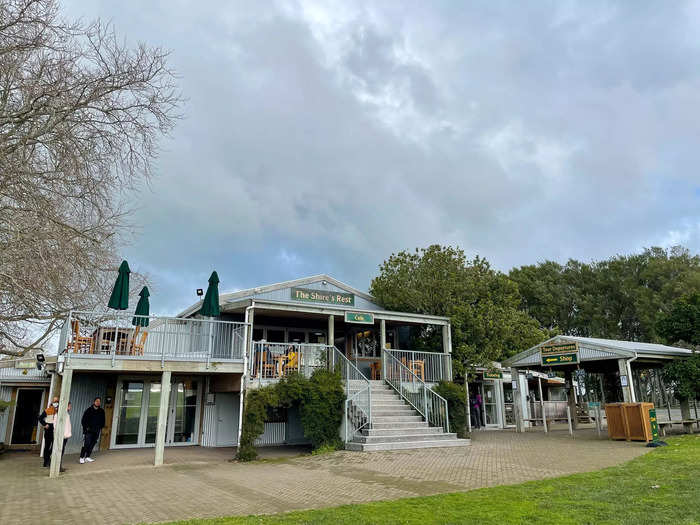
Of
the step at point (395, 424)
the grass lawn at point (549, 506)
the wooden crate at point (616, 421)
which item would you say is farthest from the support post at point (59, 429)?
the wooden crate at point (616, 421)

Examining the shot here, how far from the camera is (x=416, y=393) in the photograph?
53.3ft

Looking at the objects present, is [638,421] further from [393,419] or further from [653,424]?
[393,419]

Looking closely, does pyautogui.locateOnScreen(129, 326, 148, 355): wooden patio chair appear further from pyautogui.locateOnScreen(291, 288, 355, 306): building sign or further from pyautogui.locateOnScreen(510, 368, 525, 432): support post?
pyautogui.locateOnScreen(510, 368, 525, 432): support post

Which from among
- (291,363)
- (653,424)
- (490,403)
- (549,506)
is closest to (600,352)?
(653,424)

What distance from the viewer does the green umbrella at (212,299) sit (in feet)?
46.7

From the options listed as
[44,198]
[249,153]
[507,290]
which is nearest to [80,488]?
[44,198]

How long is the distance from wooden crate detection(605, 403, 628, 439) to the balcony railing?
11.3m

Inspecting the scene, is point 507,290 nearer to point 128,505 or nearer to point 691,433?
point 691,433

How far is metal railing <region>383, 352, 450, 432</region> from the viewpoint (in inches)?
607

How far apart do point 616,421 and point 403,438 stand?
266 inches

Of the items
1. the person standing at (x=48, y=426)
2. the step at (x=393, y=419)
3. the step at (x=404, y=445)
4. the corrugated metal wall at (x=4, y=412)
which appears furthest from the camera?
the corrugated metal wall at (x=4, y=412)

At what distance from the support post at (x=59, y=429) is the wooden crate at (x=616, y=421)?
14675 millimetres

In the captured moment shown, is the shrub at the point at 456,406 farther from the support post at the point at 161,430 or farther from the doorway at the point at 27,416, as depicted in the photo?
the doorway at the point at 27,416

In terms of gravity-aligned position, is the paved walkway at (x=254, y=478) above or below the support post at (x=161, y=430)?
below
